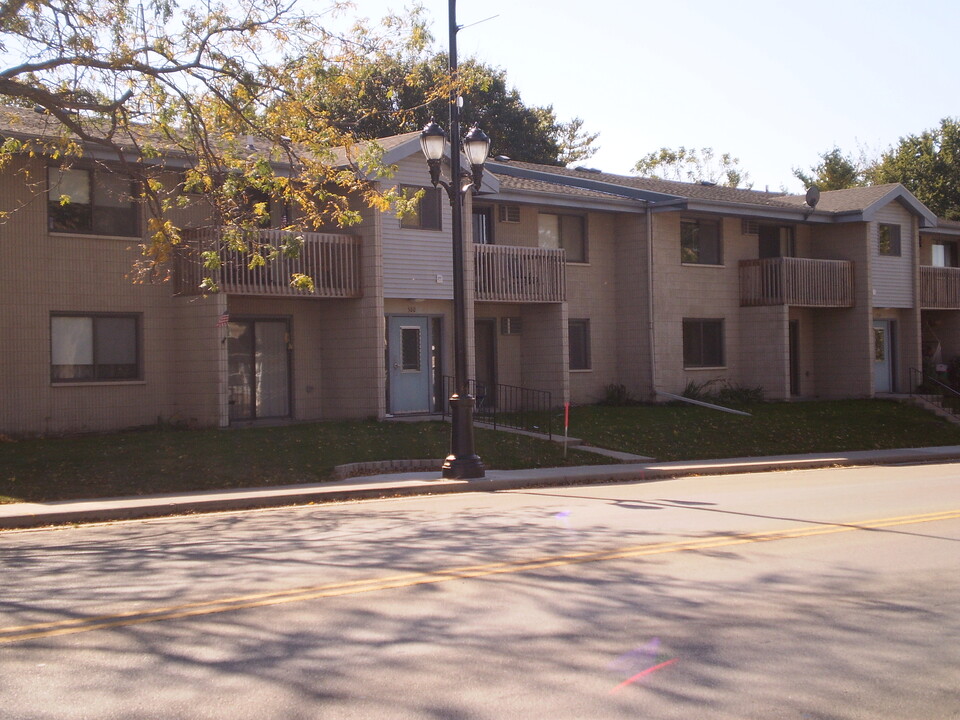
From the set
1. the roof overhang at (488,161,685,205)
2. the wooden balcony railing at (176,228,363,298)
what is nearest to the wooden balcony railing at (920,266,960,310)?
the roof overhang at (488,161,685,205)

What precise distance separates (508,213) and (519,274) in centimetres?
214

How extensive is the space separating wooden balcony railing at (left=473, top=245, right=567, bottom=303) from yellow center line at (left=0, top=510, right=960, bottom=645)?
1441cm

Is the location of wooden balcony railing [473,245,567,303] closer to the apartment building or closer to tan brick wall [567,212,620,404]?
the apartment building

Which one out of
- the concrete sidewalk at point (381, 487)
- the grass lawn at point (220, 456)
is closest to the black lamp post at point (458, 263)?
the concrete sidewalk at point (381, 487)

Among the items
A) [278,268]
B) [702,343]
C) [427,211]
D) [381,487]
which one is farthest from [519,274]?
[381,487]

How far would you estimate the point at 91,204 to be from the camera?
68.0 feet

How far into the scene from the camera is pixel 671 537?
35.0 ft

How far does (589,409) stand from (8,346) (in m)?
13.9

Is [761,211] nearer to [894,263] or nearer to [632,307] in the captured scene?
[632,307]

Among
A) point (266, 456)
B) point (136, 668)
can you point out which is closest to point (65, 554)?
point (136, 668)

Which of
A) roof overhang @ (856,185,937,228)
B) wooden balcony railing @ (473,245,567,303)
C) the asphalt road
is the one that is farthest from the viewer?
roof overhang @ (856,185,937,228)

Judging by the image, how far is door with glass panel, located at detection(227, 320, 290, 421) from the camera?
22.8 meters

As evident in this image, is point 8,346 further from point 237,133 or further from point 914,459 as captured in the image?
point 914,459

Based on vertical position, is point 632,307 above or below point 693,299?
below
